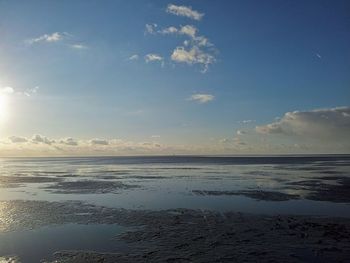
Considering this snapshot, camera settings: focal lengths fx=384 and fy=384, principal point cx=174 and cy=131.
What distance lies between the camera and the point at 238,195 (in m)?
36.6

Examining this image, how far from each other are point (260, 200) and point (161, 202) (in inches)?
337

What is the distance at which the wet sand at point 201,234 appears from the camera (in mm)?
16444

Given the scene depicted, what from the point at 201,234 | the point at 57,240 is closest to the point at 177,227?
the point at 201,234

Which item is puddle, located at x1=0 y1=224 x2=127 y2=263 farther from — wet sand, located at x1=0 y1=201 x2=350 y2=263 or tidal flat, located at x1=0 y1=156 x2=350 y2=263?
wet sand, located at x1=0 y1=201 x2=350 y2=263

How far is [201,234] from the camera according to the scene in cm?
2048

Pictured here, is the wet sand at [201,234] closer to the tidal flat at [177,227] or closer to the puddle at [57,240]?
the tidal flat at [177,227]

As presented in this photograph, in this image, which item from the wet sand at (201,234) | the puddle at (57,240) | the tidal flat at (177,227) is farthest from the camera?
the puddle at (57,240)

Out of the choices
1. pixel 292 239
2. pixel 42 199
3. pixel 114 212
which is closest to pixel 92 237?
pixel 114 212

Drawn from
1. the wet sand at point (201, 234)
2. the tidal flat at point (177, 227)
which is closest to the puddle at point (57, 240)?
the tidal flat at point (177, 227)

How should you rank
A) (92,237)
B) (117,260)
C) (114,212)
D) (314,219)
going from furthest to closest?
1. (114,212)
2. (314,219)
3. (92,237)
4. (117,260)

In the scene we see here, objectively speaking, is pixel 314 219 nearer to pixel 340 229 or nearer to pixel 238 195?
pixel 340 229

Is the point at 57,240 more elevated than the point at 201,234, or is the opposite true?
the point at 201,234

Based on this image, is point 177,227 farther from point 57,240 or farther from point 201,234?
point 57,240

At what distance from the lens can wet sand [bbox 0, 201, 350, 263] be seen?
647 inches
